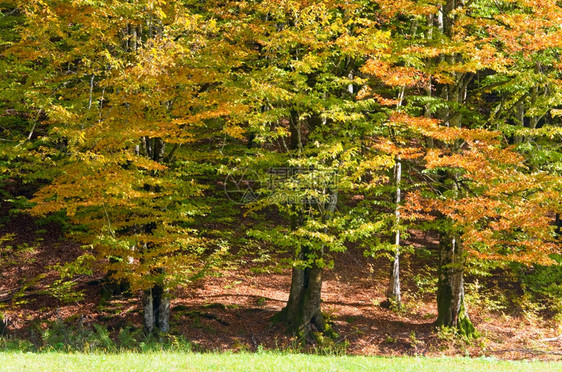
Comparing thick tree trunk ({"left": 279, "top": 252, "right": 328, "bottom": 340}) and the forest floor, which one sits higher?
thick tree trunk ({"left": 279, "top": 252, "right": 328, "bottom": 340})

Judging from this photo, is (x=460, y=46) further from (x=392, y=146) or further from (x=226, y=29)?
(x=226, y=29)

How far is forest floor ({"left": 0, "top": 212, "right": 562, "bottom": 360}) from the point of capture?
535 inches

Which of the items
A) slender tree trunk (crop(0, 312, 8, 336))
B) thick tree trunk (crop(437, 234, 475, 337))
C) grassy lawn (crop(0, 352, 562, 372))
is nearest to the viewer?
grassy lawn (crop(0, 352, 562, 372))

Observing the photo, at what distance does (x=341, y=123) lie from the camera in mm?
13344

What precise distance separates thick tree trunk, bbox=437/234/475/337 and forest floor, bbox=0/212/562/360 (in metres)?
0.41

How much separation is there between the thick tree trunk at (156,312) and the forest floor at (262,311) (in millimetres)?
496

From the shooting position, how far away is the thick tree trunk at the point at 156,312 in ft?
42.8

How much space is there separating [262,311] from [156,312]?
3.37 meters

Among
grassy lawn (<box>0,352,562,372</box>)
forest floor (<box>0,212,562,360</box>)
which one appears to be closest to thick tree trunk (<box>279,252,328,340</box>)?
forest floor (<box>0,212,562,360</box>)
